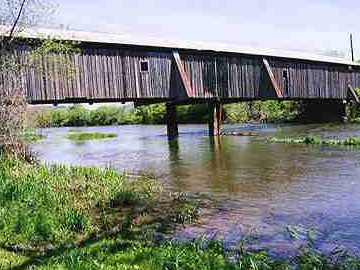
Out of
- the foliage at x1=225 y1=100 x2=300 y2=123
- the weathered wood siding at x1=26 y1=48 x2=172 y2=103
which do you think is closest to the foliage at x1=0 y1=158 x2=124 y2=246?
the weathered wood siding at x1=26 y1=48 x2=172 y2=103

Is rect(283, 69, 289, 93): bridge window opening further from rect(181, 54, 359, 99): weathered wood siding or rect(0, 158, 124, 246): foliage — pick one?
rect(0, 158, 124, 246): foliage

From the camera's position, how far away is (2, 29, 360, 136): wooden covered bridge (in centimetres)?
1980

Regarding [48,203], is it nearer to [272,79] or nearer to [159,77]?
[159,77]

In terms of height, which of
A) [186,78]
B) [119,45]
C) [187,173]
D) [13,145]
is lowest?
[187,173]

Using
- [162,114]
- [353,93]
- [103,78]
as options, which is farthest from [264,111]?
[103,78]

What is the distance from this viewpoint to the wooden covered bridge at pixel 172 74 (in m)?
19.8

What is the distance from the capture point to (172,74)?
76.6ft

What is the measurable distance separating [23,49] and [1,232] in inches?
536

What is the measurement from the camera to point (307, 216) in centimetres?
772

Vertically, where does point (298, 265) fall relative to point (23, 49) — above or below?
below

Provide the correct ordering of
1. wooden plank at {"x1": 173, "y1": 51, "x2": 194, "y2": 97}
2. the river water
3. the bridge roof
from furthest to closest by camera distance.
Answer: wooden plank at {"x1": 173, "y1": 51, "x2": 194, "y2": 97} < the bridge roof < the river water

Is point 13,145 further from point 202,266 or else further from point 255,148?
point 255,148

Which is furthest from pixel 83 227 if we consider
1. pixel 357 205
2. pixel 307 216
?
pixel 357 205

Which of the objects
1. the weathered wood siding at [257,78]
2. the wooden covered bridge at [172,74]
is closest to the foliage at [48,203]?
the wooden covered bridge at [172,74]
